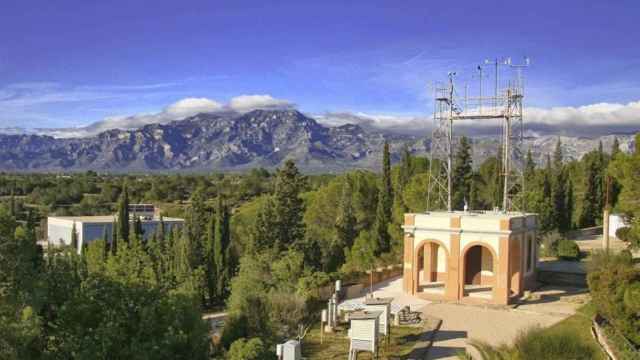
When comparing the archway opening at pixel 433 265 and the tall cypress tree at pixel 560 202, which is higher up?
the tall cypress tree at pixel 560 202

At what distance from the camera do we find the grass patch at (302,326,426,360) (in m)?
14.8

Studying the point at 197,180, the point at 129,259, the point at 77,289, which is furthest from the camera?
the point at 197,180

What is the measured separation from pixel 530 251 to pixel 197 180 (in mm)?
75876

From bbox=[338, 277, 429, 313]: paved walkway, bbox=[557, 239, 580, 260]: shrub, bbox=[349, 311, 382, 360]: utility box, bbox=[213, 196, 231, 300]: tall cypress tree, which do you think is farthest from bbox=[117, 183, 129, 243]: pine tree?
bbox=[349, 311, 382, 360]: utility box

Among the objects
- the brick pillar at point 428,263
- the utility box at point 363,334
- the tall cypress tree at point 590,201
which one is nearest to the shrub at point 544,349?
the utility box at point 363,334

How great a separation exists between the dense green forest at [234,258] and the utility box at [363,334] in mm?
2011

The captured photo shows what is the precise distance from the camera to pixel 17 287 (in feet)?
34.5

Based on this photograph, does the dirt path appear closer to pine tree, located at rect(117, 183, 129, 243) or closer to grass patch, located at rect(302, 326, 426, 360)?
grass patch, located at rect(302, 326, 426, 360)

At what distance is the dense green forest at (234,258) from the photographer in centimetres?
1045

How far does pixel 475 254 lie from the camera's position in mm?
23781

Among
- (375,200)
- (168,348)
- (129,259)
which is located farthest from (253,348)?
(375,200)

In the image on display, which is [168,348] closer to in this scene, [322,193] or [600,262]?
[600,262]

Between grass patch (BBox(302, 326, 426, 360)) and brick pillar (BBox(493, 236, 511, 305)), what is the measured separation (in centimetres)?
454

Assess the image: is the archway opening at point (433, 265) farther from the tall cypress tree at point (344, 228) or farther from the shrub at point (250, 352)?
the shrub at point (250, 352)
